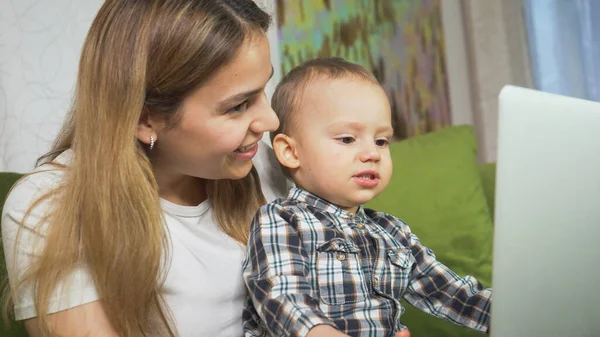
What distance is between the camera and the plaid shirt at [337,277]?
106 cm

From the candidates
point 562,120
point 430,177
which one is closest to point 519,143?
point 562,120

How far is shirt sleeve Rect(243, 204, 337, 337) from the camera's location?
39.8 inches

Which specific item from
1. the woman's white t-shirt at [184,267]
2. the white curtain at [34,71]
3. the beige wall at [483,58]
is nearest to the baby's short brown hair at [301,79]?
the woman's white t-shirt at [184,267]

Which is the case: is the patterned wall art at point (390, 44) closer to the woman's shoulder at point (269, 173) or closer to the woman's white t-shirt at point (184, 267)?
the woman's shoulder at point (269, 173)

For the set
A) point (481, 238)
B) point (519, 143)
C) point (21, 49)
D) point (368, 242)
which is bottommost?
point (481, 238)

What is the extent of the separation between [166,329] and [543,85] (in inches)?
91.6

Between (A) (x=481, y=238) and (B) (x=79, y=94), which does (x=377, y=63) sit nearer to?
(A) (x=481, y=238)

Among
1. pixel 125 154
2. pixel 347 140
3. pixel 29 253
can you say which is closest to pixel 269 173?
pixel 347 140

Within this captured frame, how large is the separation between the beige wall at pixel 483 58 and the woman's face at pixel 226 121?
222 cm

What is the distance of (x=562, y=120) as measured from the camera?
770mm

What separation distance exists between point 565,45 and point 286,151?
206 cm

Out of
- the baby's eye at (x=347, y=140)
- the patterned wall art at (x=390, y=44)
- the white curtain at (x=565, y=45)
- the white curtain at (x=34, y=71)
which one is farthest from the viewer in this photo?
the white curtain at (x=565, y=45)

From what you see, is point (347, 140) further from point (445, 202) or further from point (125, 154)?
point (445, 202)

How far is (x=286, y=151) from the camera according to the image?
50.8 inches
